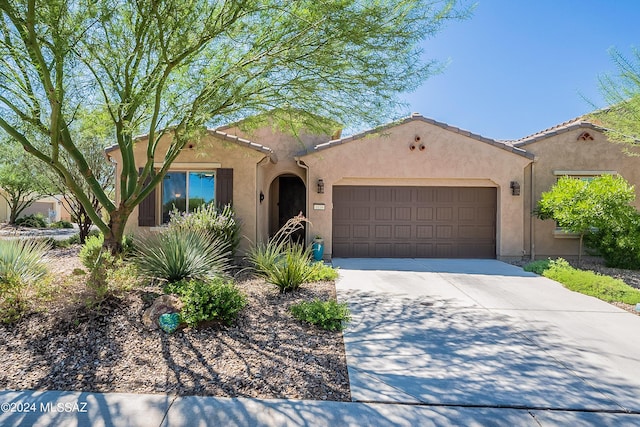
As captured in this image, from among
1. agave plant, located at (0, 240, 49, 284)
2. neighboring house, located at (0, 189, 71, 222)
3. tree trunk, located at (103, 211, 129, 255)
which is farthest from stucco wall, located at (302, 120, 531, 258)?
neighboring house, located at (0, 189, 71, 222)

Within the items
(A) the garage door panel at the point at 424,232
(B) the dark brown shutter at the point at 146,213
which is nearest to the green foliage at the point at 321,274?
(A) the garage door panel at the point at 424,232

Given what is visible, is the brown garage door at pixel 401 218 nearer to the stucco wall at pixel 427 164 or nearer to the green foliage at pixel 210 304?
the stucco wall at pixel 427 164

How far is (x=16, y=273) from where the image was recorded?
16.5 feet

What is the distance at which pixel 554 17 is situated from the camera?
8148 mm

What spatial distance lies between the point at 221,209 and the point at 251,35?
5567 mm

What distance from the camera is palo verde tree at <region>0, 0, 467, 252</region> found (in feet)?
14.7

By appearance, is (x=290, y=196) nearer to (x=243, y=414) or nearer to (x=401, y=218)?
(x=401, y=218)

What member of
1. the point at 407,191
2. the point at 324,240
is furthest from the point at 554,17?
the point at 324,240

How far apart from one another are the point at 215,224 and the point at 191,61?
4153mm

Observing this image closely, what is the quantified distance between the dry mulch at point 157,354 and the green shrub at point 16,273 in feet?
0.88

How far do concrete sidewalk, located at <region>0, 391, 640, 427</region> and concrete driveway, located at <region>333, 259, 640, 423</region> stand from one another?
9 cm

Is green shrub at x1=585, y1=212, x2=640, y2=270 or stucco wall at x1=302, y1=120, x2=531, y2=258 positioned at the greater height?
stucco wall at x1=302, y1=120, x2=531, y2=258

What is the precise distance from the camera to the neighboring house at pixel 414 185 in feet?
33.3

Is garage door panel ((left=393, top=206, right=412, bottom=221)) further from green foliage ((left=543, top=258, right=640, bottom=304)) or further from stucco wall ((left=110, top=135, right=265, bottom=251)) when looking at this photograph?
stucco wall ((left=110, top=135, right=265, bottom=251))
